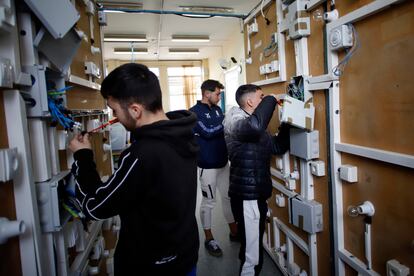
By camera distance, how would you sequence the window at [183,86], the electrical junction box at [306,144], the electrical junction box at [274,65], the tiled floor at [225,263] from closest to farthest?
the electrical junction box at [306,144] → the electrical junction box at [274,65] → the tiled floor at [225,263] → the window at [183,86]

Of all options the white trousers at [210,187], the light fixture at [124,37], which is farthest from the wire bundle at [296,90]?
the light fixture at [124,37]

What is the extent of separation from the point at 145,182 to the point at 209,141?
1.74 metres

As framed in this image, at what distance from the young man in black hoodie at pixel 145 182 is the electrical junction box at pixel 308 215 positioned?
0.87 meters

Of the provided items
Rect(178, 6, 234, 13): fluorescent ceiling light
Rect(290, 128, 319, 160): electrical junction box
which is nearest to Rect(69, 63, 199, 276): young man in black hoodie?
Rect(290, 128, 319, 160): electrical junction box

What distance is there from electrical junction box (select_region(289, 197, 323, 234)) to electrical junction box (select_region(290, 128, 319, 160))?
0.29 metres

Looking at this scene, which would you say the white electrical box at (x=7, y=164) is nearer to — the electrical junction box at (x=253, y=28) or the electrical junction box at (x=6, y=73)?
the electrical junction box at (x=6, y=73)

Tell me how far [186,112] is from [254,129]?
0.68 m

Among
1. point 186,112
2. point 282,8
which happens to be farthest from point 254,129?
point 282,8

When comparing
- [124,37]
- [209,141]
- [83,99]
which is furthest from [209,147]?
[124,37]

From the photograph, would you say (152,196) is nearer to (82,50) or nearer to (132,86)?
(132,86)

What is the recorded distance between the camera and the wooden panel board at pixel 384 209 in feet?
3.55

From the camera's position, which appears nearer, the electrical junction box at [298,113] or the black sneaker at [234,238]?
the electrical junction box at [298,113]

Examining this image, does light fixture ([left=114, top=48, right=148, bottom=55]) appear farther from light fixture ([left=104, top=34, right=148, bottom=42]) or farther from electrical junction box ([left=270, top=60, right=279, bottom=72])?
electrical junction box ([left=270, top=60, right=279, bottom=72])

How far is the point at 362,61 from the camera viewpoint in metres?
1.23
